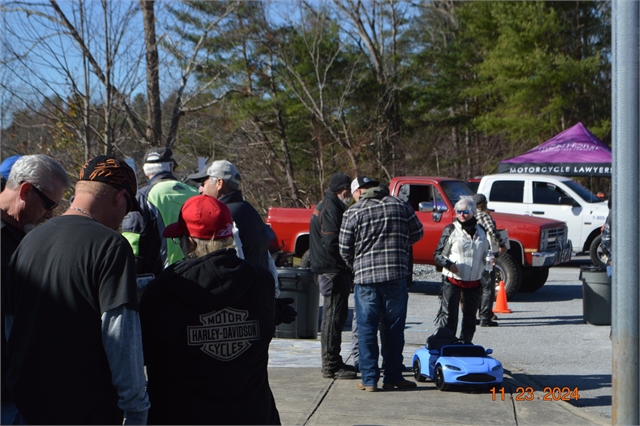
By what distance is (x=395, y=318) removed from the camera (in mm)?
6773

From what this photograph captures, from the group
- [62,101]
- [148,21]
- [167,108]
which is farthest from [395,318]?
[167,108]

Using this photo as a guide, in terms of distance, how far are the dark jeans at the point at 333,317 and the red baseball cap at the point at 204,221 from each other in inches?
160

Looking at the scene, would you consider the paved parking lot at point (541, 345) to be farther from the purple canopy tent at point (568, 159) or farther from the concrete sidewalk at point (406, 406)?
the purple canopy tent at point (568, 159)

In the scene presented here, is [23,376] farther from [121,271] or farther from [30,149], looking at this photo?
[30,149]

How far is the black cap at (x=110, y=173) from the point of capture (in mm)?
2980

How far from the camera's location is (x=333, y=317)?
7273 mm

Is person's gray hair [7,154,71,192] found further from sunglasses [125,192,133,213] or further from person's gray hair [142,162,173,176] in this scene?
person's gray hair [142,162,173,176]

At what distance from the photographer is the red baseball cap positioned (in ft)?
10.6

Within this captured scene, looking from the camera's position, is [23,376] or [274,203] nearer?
[23,376]

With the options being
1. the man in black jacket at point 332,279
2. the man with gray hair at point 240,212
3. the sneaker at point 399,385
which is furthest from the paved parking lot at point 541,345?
the man with gray hair at point 240,212

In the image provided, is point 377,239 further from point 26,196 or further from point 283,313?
point 26,196

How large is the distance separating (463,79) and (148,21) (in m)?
20.5

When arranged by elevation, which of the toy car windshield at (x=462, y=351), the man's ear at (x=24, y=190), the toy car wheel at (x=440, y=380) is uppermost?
the man's ear at (x=24, y=190)

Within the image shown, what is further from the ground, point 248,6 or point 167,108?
point 248,6
